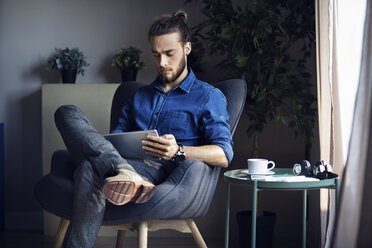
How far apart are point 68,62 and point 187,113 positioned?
1252 mm

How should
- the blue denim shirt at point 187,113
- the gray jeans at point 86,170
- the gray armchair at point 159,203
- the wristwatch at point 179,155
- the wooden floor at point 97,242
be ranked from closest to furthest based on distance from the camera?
the gray jeans at point 86,170, the gray armchair at point 159,203, the wristwatch at point 179,155, the blue denim shirt at point 187,113, the wooden floor at point 97,242

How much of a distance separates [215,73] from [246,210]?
0.87 m

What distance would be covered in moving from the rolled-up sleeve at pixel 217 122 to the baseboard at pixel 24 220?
171 cm

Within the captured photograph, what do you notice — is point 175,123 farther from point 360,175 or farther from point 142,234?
point 360,175

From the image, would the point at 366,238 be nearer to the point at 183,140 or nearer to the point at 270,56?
the point at 183,140

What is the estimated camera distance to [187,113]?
2.27 metres

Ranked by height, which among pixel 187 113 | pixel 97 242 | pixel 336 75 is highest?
pixel 336 75

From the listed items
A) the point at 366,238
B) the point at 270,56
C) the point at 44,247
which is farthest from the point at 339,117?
the point at 44,247

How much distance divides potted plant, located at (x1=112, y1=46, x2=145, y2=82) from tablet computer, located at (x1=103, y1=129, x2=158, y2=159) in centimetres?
124

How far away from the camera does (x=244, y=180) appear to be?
1.90m

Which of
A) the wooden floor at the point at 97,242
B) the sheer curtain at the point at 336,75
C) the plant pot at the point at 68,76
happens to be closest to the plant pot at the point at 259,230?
the wooden floor at the point at 97,242

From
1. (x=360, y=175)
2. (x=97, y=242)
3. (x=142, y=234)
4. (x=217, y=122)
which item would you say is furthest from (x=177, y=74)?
(x=97, y=242)

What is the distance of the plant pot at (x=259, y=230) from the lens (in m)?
2.76

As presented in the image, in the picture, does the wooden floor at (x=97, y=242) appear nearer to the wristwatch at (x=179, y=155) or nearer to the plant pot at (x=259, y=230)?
the plant pot at (x=259, y=230)
